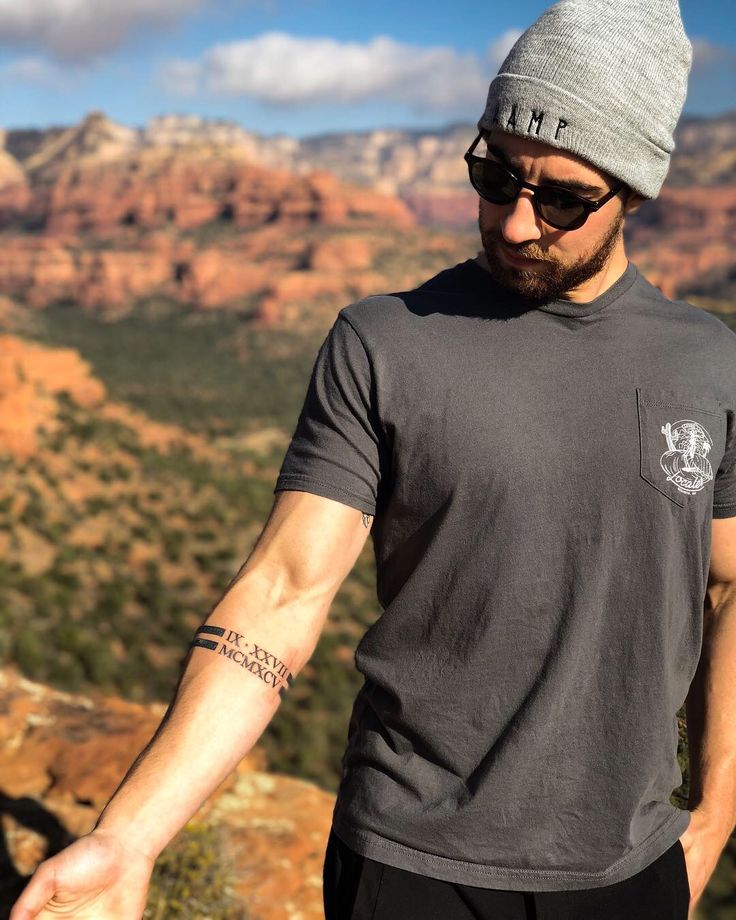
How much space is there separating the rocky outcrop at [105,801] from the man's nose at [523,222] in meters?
3.50

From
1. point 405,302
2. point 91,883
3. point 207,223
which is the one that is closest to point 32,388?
point 405,302

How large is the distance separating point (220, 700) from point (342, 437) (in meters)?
0.52

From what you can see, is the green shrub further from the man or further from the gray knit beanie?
the gray knit beanie

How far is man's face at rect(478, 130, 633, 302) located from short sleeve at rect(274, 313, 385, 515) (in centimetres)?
35

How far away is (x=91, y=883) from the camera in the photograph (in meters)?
1.21

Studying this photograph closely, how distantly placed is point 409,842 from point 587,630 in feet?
1.73

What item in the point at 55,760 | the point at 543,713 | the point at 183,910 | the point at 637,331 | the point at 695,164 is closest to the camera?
the point at 543,713

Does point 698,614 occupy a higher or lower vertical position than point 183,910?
higher

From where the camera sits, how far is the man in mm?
1579

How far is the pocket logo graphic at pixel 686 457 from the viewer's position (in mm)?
1638

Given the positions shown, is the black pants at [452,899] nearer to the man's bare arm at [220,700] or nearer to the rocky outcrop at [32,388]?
the man's bare arm at [220,700]

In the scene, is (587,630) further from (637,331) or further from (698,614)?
(637,331)

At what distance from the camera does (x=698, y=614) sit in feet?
5.85

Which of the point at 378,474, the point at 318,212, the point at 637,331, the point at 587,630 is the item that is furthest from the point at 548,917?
the point at 318,212
